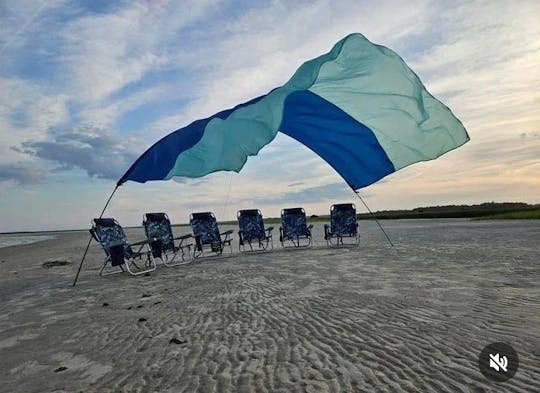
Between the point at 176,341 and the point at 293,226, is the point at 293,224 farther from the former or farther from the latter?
the point at 176,341

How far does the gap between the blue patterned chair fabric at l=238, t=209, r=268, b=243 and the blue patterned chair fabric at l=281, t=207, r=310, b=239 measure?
748 millimetres

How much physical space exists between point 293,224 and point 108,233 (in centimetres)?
585

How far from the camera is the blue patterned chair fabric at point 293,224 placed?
13.4 metres

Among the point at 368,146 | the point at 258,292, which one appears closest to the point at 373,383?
the point at 258,292

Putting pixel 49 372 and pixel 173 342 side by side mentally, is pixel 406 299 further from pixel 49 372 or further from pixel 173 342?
pixel 49 372

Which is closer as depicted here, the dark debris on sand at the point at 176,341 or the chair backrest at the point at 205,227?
the dark debris on sand at the point at 176,341

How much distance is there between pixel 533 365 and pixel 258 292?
3.74 metres

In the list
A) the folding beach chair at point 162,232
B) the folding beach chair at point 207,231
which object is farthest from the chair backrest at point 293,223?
the folding beach chair at point 162,232

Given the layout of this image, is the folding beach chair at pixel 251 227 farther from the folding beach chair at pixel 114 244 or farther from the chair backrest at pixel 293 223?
the folding beach chair at pixel 114 244

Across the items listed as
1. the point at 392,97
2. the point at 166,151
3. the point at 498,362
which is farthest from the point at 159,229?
the point at 498,362

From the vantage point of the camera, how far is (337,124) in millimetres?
9133

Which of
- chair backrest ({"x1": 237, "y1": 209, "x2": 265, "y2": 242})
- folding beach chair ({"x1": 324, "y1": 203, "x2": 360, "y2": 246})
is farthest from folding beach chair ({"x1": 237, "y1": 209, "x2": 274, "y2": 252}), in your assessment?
folding beach chair ({"x1": 324, "y1": 203, "x2": 360, "y2": 246})

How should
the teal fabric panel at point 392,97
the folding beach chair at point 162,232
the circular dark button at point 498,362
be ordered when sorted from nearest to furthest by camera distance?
the circular dark button at point 498,362 < the teal fabric panel at point 392,97 < the folding beach chair at point 162,232

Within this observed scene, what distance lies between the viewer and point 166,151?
9227 mm
